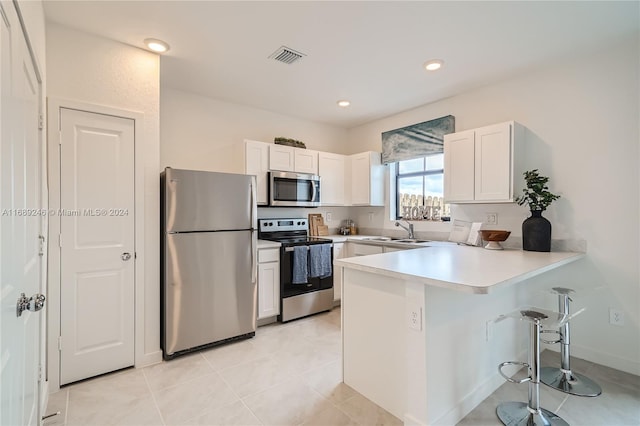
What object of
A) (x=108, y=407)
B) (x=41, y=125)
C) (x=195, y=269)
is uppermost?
(x=41, y=125)

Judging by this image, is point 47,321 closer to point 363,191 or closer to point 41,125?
point 41,125

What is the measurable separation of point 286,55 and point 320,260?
2227 mm

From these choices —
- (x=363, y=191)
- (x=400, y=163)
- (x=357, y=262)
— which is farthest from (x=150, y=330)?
(x=400, y=163)

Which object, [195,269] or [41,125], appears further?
[195,269]

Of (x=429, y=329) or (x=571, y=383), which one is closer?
(x=429, y=329)

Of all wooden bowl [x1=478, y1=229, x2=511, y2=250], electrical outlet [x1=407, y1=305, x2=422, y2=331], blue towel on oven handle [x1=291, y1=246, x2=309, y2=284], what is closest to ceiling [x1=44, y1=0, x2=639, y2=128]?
wooden bowl [x1=478, y1=229, x2=511, y2=250]

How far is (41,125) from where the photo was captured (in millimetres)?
1897

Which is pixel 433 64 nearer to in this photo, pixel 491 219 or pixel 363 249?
pixel 491 219

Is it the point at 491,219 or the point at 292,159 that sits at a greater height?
the point at 292,159

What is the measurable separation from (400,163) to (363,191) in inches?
27.3

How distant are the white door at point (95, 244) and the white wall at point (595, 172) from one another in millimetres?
3657

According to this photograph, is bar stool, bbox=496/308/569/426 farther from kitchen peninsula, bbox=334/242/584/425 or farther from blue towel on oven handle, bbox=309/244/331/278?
blue towel on oven handle, bbox=309/244/331/278

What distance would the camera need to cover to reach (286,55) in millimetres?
2672

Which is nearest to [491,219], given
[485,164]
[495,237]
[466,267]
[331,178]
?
[495,237]
